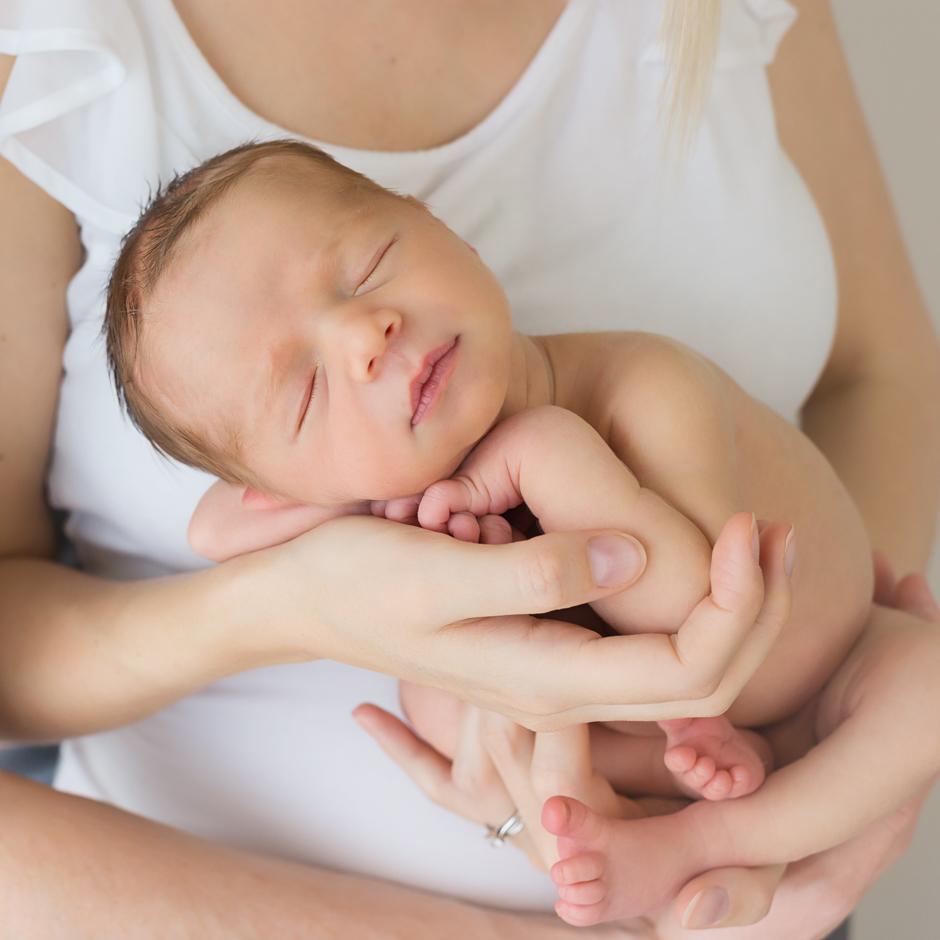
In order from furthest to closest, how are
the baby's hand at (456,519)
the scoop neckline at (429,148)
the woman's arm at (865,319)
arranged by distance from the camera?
the woman's arm at (865,319)
the scoop neckline at (429,148)
the baby's hand at (456,519)

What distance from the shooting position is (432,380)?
78 cm

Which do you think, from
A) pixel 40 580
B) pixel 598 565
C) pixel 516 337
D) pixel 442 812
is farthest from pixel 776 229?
pixel 40 580

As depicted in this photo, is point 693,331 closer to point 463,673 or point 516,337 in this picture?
point 516,337

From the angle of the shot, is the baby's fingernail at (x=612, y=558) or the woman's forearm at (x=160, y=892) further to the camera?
the woman's forearm at (x=160, y=892)

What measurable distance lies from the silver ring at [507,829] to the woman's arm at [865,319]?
0.70m

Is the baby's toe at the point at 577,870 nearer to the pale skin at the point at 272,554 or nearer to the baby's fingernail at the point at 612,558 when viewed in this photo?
the pale skin at the point at 272,554

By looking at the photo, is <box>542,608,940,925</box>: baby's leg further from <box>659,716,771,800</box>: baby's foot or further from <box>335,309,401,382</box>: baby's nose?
<box>335,309,401,382</box>: baby's nose

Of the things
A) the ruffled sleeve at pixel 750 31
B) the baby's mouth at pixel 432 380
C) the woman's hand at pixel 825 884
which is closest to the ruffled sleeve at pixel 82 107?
the baby's mouth at pixel 432 380

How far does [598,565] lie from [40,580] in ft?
2.43

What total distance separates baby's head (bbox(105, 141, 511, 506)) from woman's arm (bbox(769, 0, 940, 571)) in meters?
0.75

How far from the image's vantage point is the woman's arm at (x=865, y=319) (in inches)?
51.3

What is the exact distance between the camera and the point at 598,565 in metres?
0.69

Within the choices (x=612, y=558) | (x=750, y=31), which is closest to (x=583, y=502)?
(x=612, y=558)

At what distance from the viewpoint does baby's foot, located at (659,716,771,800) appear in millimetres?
838
